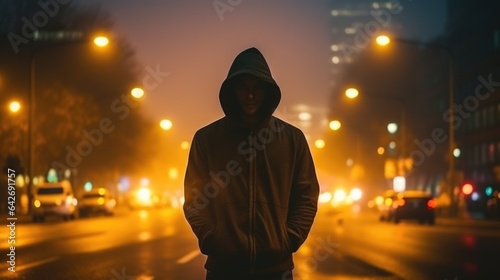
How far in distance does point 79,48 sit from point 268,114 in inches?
2399

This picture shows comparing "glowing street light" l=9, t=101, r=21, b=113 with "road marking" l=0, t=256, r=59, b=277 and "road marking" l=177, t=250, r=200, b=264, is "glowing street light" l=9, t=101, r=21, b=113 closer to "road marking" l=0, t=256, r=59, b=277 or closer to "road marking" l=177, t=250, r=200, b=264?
"road marking" l=177, t=250, r=200, b=264

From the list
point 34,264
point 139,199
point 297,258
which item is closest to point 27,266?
point 34,264

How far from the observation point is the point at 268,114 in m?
5.00

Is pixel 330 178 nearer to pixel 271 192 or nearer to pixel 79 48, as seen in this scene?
pixel 79 48

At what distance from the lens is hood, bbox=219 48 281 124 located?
494 cm

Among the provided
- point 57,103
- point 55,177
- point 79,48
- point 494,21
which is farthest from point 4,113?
point 494,21

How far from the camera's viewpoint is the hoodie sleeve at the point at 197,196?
4832 mm

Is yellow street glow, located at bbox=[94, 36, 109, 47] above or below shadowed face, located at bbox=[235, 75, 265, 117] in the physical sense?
above

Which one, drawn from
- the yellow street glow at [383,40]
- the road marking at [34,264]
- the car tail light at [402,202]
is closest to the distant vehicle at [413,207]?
the car tail light at [402,202]

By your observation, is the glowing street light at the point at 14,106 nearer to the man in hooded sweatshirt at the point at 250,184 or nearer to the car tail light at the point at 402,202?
the car tail light at the point at 402,202

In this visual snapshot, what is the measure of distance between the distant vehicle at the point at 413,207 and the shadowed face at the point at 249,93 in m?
39.3

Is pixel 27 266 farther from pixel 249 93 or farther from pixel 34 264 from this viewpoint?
pixel 249 93

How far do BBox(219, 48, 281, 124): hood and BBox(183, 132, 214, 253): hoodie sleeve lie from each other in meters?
0.24

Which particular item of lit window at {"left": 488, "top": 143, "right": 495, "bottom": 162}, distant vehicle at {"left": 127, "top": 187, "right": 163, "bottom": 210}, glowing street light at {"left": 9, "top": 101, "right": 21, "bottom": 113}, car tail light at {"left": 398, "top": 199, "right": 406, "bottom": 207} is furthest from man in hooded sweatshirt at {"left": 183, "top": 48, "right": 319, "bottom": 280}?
lit window at {"left": 488, "top": 143, "right": 495, "bottom": 162}
